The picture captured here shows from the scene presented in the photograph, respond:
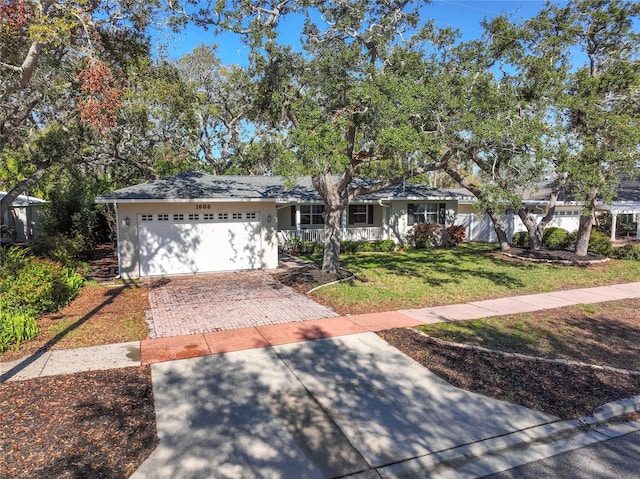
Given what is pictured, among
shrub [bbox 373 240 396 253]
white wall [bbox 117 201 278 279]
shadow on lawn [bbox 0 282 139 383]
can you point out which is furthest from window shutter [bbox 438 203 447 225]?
shadow on lawn [bbox 0 282 139 383]

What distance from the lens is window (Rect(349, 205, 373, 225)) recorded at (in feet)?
69.2

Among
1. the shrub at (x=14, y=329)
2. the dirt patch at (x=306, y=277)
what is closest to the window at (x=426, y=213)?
the dirt patch at (x=306, y=277)

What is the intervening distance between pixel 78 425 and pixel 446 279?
1096cm

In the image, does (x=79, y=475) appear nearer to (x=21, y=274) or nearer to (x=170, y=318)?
(x=170, y=318)

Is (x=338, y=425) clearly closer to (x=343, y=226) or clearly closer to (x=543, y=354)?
(x=543, y=354)

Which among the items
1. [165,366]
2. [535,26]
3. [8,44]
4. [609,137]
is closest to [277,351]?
[165,366]

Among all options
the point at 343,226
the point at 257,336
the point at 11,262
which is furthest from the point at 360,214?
the point at 11,262

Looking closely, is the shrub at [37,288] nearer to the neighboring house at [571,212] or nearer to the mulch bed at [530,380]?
the mulch bed at [530,380]

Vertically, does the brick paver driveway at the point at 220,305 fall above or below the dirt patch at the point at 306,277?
below

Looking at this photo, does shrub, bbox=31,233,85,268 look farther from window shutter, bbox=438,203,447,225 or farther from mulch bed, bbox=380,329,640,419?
window shutter, bbox=438,203,447,225

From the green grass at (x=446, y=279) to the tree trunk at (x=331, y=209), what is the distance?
1.14 metres

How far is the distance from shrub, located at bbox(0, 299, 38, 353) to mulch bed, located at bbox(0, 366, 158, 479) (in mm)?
1749

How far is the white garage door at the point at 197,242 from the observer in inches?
537

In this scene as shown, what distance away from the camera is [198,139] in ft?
82.1
